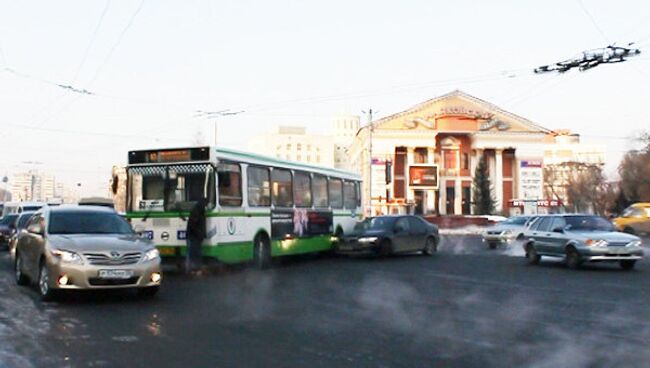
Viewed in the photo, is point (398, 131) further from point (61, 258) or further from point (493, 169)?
point (61, 258)

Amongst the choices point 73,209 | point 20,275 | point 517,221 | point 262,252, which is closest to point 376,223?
point 262,252

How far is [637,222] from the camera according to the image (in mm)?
41219

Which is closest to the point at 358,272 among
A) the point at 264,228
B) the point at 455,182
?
the point at 264,228

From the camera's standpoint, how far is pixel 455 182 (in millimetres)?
92875

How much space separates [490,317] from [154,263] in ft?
18.3

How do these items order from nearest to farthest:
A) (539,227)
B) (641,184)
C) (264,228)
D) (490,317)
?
(490,317), (264,228), (539,227), (641,184)

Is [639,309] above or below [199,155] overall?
below

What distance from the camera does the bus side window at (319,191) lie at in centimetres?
2375

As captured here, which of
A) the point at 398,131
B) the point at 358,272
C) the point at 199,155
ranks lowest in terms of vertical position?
the point at 358,272

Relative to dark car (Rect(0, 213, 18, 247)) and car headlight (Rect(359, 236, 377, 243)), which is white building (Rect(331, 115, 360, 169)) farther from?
car headlight (Rect(359, 236, 377, 243))

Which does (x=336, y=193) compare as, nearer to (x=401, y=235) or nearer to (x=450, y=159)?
(x=401, y=235)

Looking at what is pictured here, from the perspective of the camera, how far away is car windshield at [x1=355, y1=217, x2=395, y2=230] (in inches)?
984

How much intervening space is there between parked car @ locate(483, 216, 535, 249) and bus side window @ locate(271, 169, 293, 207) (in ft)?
42.5

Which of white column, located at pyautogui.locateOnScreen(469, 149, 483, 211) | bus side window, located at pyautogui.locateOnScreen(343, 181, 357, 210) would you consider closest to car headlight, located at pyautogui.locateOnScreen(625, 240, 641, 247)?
bus side window, located at pyautogui.locateOnScreen(343, 181, 357, 210)
